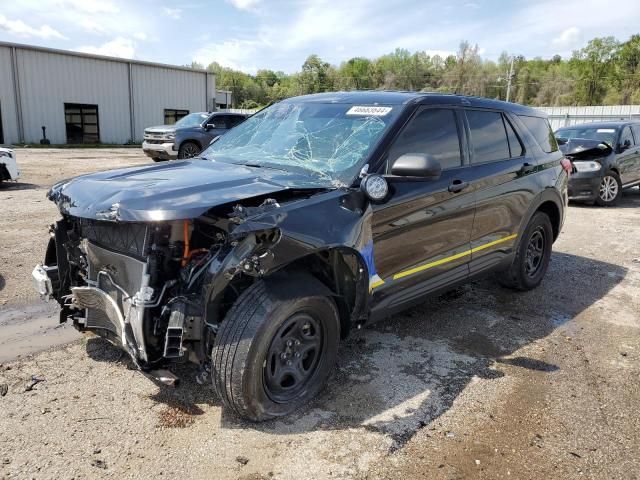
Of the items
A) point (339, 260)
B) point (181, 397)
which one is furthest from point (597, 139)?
point (181, 397)

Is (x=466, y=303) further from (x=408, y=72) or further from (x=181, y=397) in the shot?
(x=408, y=72)

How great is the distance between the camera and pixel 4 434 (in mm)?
2766

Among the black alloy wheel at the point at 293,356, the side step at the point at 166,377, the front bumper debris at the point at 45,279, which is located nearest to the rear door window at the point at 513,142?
the black alloy wheel at the point at 293,356

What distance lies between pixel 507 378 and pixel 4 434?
312 centimetres

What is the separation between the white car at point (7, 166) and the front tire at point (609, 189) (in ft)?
41.1

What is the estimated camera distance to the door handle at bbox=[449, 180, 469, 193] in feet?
12.9

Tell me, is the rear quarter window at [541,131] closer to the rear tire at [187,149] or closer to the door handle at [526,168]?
the door handle at [526,168]

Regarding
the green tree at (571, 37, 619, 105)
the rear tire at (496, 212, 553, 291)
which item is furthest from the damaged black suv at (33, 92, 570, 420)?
the green tree at (571, 37, 619, 105)

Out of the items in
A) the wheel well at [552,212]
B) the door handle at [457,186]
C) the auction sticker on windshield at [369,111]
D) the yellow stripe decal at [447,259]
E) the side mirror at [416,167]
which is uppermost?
the auction sticker on windshield at [369,111]

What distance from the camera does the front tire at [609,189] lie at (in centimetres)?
1111

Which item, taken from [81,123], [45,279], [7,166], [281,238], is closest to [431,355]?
[281,238]

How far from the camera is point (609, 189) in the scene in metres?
11.2

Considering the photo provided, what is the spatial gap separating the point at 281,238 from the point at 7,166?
1047cm

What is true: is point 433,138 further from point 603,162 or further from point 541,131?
point 603,162
